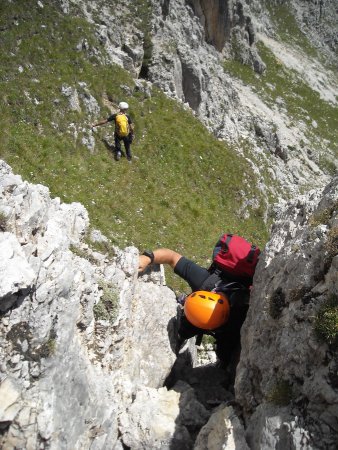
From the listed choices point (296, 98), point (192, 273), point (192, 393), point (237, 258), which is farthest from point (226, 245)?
point (296, 98)

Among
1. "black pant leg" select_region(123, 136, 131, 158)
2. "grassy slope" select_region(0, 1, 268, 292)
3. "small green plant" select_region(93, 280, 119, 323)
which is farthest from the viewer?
"black pant leg" select_region(123, 136, 131, 158)

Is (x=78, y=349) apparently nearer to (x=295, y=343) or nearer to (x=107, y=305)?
(x=107, y=305)

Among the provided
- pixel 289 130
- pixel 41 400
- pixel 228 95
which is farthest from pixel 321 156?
pixel 41 400

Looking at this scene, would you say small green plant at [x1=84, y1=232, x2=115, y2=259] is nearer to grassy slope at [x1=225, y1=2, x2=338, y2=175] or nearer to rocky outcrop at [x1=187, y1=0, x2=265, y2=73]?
grassy slope at [x1=225, y1=2, x2=338, y2=175]

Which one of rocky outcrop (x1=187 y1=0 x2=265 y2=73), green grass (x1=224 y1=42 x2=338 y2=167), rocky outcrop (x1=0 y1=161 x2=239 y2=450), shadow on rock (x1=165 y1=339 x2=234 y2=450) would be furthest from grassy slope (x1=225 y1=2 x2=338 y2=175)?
rocky outcrop (x1=0 y1=161 x2=239 y2=450)

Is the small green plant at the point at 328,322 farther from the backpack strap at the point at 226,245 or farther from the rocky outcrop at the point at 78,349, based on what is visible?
the backpack strap at the point at 226,245

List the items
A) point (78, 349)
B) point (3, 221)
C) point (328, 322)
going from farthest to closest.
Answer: point (78, 349)
point (3, 221)
point (328, 322)

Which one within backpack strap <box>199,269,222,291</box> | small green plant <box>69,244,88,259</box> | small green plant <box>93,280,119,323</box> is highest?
backpack strap <box>199,269,222,291</box>

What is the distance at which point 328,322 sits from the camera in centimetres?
742

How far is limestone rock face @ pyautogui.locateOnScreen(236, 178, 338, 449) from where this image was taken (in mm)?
7207

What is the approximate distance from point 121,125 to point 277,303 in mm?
18097

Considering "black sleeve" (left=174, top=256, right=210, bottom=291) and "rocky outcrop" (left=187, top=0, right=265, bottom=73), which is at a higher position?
"black sleeve" (left=174, top=256, right=210, bottom=291)

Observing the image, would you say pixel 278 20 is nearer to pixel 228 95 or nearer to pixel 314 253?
pixel 228 95

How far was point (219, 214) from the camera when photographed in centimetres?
2697
